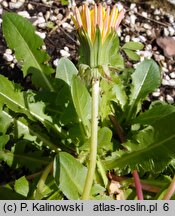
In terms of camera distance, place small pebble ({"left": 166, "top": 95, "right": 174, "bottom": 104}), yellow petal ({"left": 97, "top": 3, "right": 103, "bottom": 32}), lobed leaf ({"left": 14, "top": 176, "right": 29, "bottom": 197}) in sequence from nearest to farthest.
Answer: yellow petal ({"left": 97, "top": 3, "right": 103, "bottom": 32})
lobed leaf ({"left": 14, "top": 176, "right": 29, "bottom": 197})
small pebble ({"left": 166, "top": 95, "right": 174, "bottom": 104})

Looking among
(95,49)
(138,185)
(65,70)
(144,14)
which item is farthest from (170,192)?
(144,14)

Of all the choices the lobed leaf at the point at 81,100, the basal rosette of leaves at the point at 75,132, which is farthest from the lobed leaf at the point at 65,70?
the lobed leaf at the point at 81,100

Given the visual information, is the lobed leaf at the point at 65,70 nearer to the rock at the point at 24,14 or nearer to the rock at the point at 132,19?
the rock at the point at 24,14

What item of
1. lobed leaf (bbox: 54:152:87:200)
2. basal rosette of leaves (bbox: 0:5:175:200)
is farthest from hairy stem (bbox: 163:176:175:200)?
lobed leaf (bbox: 54:152:87:200)

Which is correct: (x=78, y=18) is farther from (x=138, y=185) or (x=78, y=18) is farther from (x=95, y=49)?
(x=138, y=185)

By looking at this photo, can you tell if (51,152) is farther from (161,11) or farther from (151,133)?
(161,11)

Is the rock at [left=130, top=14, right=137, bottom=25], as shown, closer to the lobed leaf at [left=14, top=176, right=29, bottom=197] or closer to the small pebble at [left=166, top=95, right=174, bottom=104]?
the small pebble at [left=166, top=95, right=174, bottom=104]

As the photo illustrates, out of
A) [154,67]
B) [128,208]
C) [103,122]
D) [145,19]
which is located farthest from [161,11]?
[128,208]

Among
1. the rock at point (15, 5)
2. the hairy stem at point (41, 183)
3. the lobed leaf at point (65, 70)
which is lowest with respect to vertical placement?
the hairy stem at point (41, 183)
